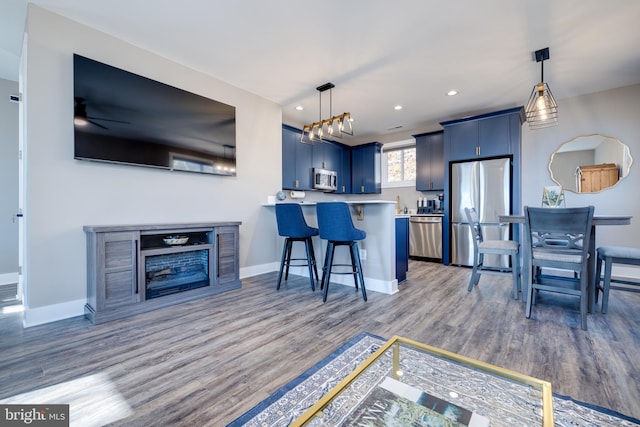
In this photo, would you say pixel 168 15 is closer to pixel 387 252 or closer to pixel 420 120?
pixel 387 252

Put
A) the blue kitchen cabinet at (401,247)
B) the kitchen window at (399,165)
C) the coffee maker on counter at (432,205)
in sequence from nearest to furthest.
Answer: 1. the blue kitchen cabinet at (401,247)
2. the coffee maker on counter at (432,205)
3. the kitchen window at (399,165)

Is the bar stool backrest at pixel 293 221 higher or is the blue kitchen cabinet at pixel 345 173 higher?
the blue kitchen cabinet at pixel 345 173

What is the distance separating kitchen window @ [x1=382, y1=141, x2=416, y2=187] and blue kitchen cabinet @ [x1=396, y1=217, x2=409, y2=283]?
239cm

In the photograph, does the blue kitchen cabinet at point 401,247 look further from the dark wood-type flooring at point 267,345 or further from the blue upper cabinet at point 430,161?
the blue upper cabinet at point 430,161

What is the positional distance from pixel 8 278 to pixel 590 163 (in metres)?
8.06

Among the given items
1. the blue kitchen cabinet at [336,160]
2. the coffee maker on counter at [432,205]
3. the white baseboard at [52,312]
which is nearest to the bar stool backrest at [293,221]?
the white baseboard at [52,312]

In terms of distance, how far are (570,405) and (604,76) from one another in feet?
13.5

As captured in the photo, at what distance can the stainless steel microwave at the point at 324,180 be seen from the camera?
5137 mm

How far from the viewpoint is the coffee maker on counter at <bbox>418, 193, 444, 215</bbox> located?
16.3ft

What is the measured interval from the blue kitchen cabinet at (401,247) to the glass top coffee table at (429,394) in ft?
6.85

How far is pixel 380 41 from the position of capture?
8.54 ft

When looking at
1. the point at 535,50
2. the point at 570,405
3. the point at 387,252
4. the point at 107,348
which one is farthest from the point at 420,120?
the point at 107,348

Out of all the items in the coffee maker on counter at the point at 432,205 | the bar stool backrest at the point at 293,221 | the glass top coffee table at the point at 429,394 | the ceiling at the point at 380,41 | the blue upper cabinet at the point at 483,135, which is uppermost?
the ceiling at the point at 380,41

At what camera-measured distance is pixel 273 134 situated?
4.08 metres
